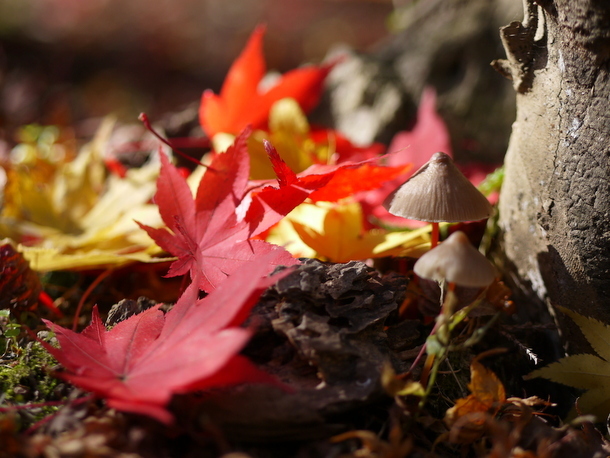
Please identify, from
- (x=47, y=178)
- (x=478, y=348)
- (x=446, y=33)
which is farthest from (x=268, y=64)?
(x=478, y=348)

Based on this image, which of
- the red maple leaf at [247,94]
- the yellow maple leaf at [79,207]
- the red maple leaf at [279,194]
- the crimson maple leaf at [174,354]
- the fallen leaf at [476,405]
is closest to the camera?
the crimson maple leaf at [174,354]

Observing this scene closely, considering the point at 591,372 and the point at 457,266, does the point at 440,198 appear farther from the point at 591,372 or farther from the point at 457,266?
the point at 591,372

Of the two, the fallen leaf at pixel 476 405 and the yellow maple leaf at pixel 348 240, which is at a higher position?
the yellow maple leaf at pixel 348 240

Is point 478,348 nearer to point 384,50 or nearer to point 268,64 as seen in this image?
point 384,50

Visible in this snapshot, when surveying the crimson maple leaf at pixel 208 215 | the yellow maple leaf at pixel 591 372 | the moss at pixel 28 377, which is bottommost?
the yellow maple leaf at pixel 591 372

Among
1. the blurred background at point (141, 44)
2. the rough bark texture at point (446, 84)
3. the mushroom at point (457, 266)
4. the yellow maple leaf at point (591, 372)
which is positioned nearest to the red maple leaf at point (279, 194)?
the mushroom at point (457, 266)

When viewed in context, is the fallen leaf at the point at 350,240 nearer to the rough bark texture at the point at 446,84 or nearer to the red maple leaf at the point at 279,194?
the red maple leaf at the point at 279,194

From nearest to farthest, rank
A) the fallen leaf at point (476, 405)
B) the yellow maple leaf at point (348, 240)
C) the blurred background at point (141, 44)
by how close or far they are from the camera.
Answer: the fallen leaf at point (476, 405)
the yellow maple leaf at point (348, 240)
the blurred background at point (141, 44)
